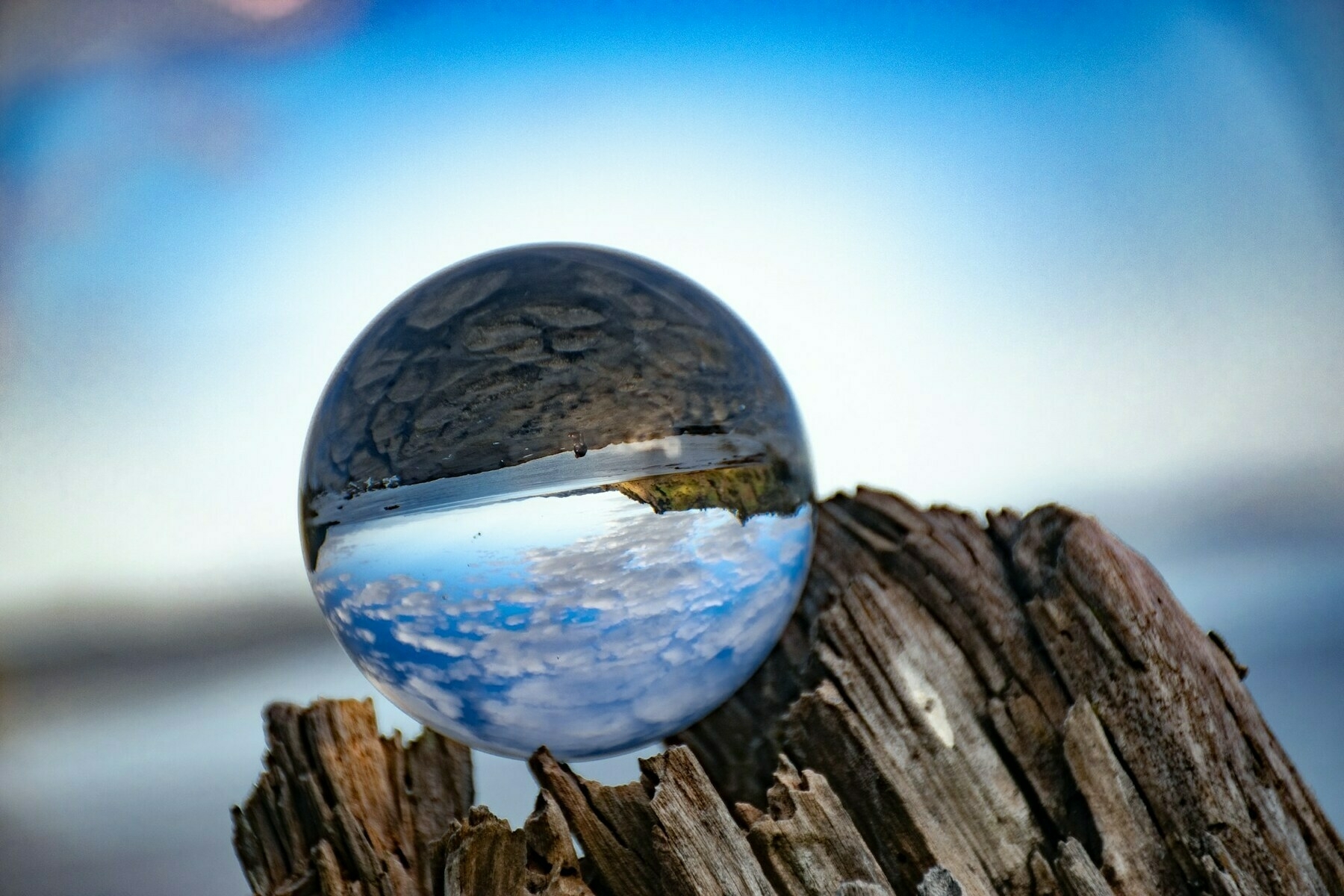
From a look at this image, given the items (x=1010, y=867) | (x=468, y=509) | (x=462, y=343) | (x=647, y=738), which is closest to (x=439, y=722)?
(x=647, y=738)

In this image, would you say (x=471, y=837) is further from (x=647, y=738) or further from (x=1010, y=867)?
(x=1010, y=867)

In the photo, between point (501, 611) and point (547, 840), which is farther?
point (547, 840)

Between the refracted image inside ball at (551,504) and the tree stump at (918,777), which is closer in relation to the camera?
the refracted image inside ball at (551,504)

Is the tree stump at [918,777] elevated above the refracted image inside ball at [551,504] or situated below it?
below

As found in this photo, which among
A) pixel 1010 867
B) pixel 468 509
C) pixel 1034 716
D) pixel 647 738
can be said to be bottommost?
pixel 1010 867

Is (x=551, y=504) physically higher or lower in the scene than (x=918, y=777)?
higher
